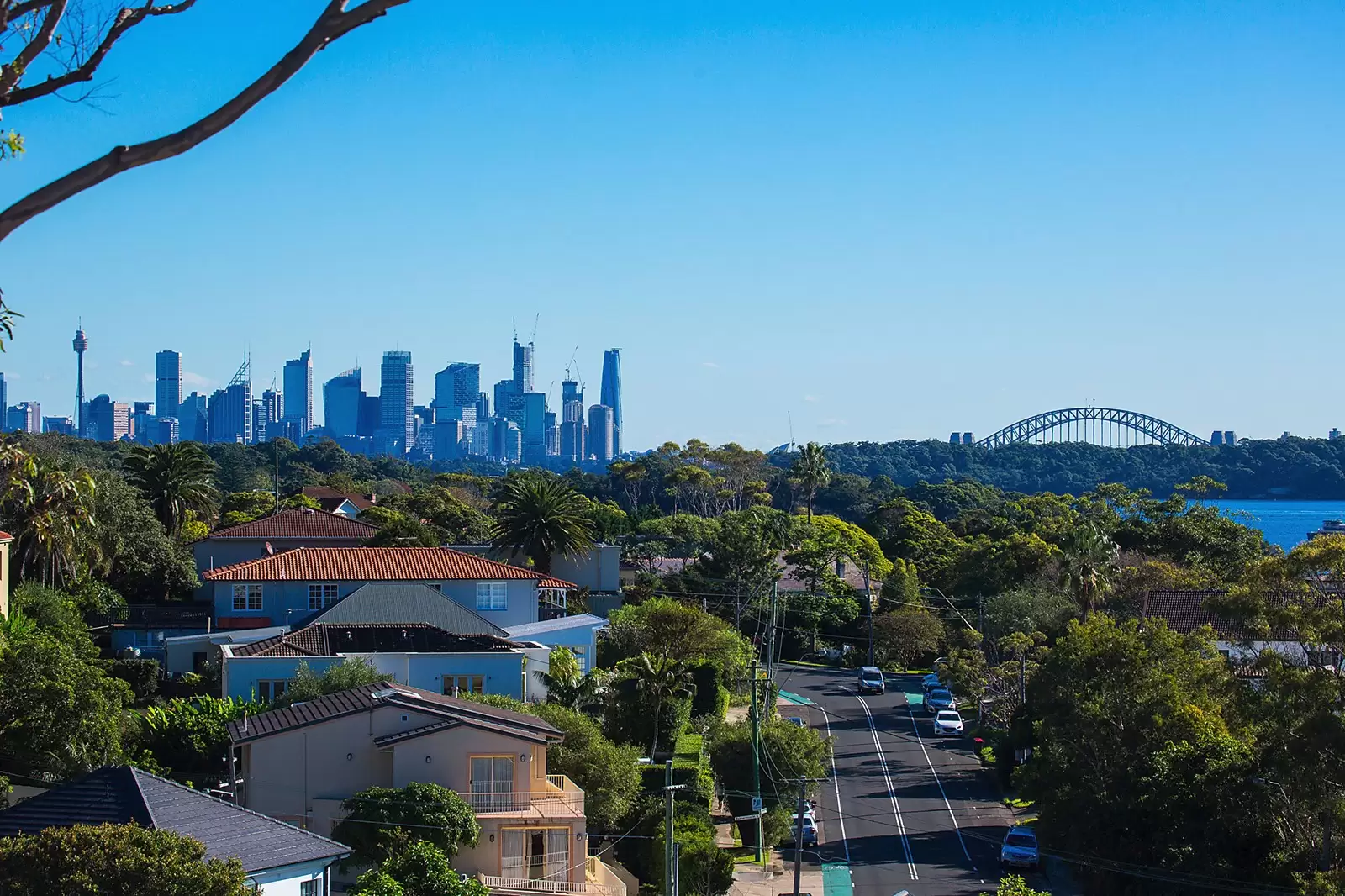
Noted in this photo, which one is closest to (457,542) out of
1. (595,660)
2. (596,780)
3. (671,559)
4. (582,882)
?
(671,559)

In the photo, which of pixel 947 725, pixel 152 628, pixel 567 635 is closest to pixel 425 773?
pixel 567 635

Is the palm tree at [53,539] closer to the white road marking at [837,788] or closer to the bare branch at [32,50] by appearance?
the white road marking at [837,788]

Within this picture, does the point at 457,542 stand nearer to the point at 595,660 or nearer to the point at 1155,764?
the point at 595,660

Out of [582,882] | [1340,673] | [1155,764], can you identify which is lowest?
[582,882]

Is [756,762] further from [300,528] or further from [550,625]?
[300,528]

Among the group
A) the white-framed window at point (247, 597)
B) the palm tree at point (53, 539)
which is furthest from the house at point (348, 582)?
the palm tree at point (53, 539)
